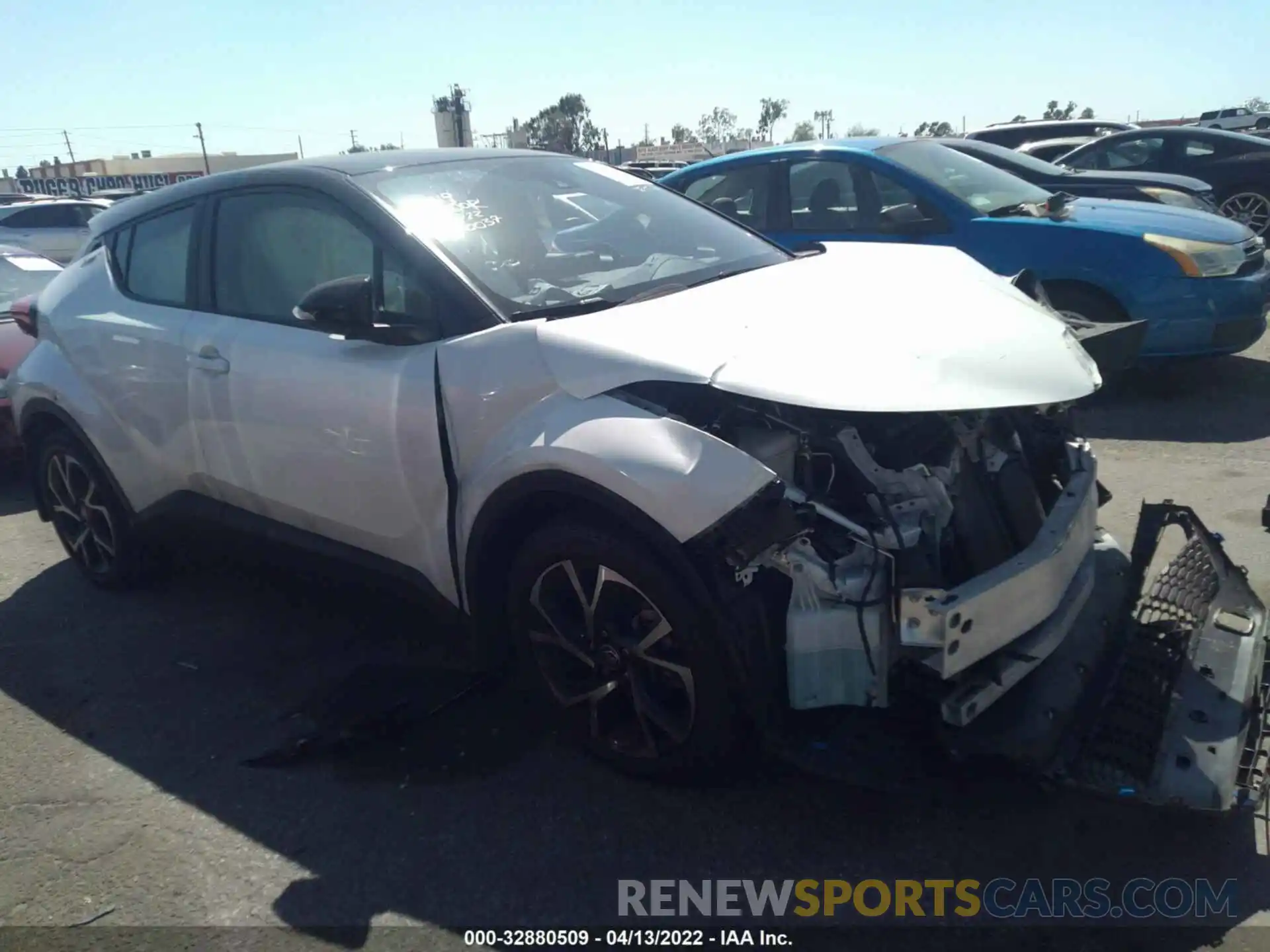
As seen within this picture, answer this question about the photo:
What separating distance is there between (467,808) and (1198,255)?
218 inches

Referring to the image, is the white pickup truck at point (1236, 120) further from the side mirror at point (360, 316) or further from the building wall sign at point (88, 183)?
the building wall sign at point (88, 183)

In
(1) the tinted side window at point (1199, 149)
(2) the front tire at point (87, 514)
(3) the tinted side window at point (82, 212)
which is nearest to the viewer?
(2) the front tire at point (87, 514)

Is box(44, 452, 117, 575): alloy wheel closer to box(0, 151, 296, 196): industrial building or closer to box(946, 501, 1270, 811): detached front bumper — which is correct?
box(946, 501, 1270, 811): detached front bumper

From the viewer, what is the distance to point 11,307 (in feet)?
17.9

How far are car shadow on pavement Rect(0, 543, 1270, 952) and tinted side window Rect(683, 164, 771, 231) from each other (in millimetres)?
4260

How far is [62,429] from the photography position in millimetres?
4566

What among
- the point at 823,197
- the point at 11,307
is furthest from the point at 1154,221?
the point at 11,307

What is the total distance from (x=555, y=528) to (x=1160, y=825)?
1.76 metres

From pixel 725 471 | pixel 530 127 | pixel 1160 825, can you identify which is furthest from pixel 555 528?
pixel 530 127

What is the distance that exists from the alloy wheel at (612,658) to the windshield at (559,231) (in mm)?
831

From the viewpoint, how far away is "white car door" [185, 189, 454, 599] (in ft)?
10.0

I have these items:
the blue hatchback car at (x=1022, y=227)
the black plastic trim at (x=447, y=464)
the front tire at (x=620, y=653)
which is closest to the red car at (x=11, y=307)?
the black plastic trim at (x=447, y=464)

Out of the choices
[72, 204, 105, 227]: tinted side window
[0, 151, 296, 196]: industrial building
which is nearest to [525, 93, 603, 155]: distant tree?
[0, 151, 296, 196]: industrial building

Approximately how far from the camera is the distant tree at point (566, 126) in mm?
59547
